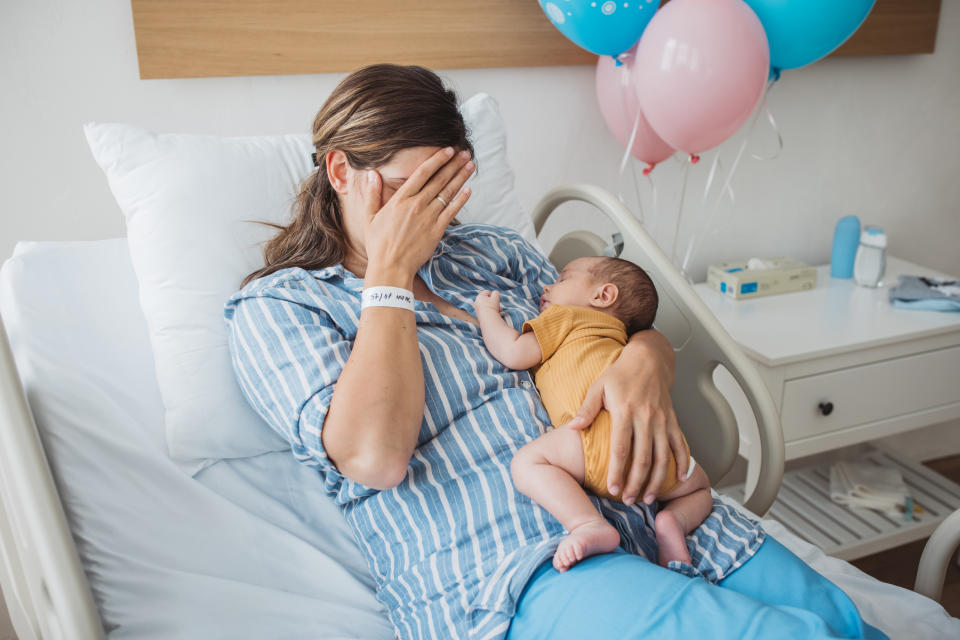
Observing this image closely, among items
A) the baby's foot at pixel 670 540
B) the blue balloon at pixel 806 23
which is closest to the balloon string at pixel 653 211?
the blue balloon at pixel 806 23

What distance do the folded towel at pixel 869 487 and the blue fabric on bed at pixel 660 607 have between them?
1.38 meters

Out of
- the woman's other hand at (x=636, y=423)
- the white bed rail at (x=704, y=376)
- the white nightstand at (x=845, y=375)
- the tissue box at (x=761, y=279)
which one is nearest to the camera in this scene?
the woman's other hand at (x=636, y=423)

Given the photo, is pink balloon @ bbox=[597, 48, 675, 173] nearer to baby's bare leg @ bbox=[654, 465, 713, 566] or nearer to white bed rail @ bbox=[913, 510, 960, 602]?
baby's bare leg @ bbox=[654, 465, 713, 566]

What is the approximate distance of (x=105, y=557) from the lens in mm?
972

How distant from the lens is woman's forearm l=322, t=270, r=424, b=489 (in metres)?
0.94

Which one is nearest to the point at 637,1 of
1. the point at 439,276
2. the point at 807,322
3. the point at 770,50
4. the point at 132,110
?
the point at 770,50

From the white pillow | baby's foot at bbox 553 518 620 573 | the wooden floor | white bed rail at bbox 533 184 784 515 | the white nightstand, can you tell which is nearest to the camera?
baby's foot at bbox 553 518 620 573

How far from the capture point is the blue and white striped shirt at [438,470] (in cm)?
96

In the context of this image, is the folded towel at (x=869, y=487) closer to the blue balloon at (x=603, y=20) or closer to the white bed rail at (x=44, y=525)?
the blue balloon at (x=603, y=20)

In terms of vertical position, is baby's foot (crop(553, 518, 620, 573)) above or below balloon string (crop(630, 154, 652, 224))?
below

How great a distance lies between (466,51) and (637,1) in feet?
1.49

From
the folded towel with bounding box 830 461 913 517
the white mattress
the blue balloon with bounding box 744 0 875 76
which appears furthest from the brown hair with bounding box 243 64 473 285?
the folded towel with bounding box 830 461 913 517

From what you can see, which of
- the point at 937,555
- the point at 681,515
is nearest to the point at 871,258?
the point at 937,555

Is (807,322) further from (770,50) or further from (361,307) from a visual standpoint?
(361,307)
